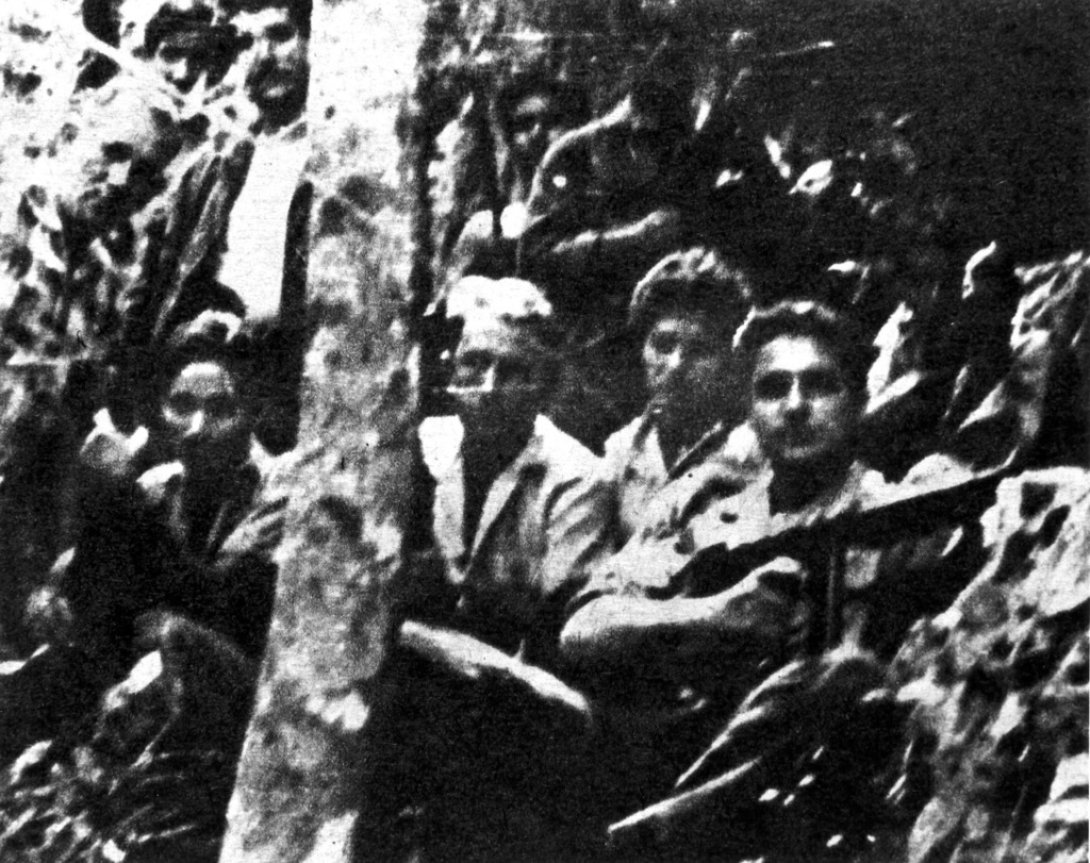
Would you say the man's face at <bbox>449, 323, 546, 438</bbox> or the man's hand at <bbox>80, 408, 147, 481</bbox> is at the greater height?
the man's face at <bbox>449, 323, 546, 438</bbox>

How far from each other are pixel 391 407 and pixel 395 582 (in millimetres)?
326

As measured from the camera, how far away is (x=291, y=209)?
7.63 feet

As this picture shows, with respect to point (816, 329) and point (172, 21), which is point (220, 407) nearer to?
point (172, 21)

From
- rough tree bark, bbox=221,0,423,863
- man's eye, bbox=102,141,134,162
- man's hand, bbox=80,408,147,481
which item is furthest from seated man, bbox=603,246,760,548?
man's eye, bbox=102,141,134,162

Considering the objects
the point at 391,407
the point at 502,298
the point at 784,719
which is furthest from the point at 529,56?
the point at 784,719

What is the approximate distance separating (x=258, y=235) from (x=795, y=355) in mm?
1029

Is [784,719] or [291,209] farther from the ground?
[291,209]

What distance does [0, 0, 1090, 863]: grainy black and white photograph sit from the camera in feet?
7.56

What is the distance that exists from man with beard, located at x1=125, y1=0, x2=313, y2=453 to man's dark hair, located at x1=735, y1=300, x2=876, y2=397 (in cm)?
85

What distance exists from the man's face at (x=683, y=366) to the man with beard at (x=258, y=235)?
0.66 m

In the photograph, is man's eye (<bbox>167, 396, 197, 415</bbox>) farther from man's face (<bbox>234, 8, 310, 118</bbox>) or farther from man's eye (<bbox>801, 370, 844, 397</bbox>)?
man's eye (<bbox>801, 370, 844, 397</bbox>)

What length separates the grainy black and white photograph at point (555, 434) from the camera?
7.56 feet

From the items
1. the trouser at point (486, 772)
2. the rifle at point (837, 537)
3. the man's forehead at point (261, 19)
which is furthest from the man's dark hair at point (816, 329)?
the man's forehead at point (261, 19)

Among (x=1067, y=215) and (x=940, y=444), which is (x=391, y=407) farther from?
(x=1067, y=215)
